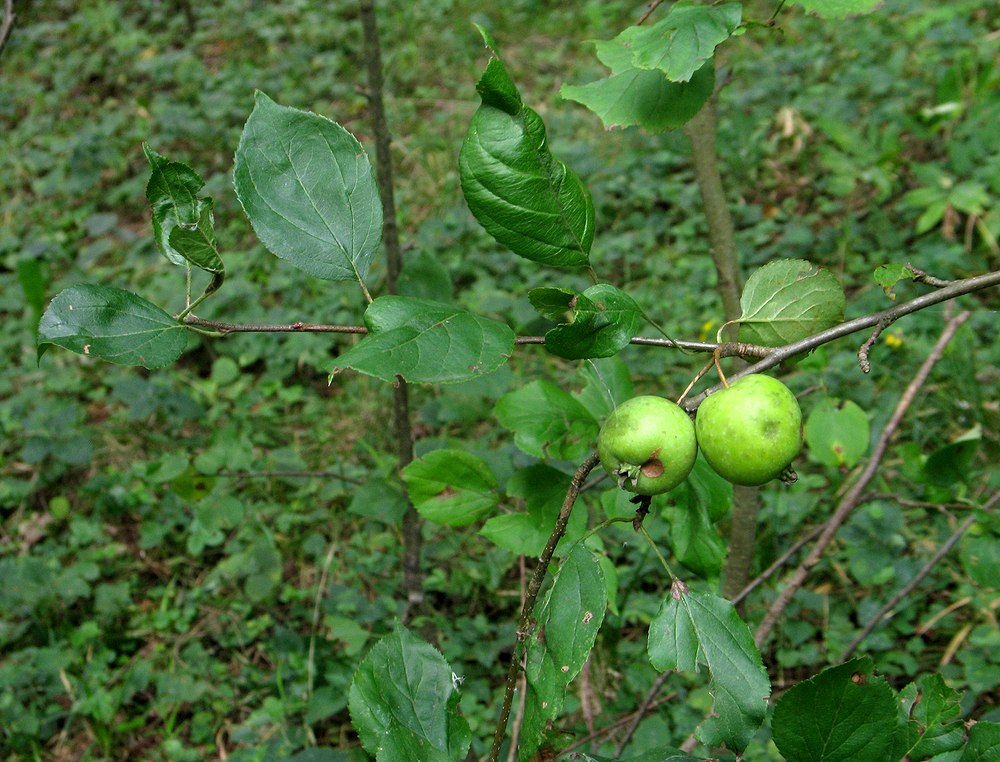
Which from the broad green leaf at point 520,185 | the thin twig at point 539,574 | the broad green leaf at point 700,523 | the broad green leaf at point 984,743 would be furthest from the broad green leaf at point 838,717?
A: the broad green leaf at point 520,185

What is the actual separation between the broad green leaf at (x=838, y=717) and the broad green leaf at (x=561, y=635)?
0.58 feet

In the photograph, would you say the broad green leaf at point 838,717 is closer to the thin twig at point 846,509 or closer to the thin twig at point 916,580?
the thin twig at point 846,509

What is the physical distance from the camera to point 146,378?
11.5 ft

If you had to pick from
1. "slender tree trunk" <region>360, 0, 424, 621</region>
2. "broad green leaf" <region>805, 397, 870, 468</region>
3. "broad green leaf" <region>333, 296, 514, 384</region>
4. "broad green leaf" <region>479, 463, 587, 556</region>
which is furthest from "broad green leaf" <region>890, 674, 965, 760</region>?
"slender tree trunk" <region>360, 0, 424, 621</region>

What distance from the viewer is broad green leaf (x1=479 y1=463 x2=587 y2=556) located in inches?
46.1

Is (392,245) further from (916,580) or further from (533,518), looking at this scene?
(916,580)

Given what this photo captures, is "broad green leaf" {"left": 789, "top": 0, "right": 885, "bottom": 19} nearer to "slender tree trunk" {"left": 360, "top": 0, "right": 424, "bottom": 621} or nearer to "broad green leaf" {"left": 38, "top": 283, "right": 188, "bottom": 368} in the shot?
"broad green leaf" {"left": 38, "top": 283, "right": 188, "bottom": 368}

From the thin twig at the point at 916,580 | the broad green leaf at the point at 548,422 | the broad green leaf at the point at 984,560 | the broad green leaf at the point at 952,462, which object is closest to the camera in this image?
the broad green leaf at the point at 548,422

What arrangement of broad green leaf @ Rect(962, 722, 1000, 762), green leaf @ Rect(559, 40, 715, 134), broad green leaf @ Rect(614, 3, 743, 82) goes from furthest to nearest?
green leaf @ Rect(559, 40, 715, 134) → broad green leaf @ Rect(614, 3, 743, 82) → broad green leaf @ Rect(962, 722, 1000, 762)

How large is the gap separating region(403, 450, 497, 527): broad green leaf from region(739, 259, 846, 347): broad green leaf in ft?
1.69

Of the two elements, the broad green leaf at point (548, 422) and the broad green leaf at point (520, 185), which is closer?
the broad green leaf at point (520, 185)

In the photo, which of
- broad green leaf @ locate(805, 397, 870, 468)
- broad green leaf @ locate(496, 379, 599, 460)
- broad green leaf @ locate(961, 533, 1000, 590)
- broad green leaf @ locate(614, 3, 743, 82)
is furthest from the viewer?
broad green leaf @ locate(805, 397, 870, 468)

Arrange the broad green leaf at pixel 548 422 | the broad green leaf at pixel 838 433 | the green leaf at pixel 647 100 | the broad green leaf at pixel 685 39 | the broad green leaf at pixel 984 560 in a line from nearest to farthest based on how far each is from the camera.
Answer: the broad green leaf at pixel 685 39 < the green leaf at pixel 647 100 < the broad green leaf at pixel 548 422 < the broad green leaf at pixel 984 560 < the broad green leaf at pixel 838 433

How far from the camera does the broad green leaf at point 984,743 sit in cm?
83
